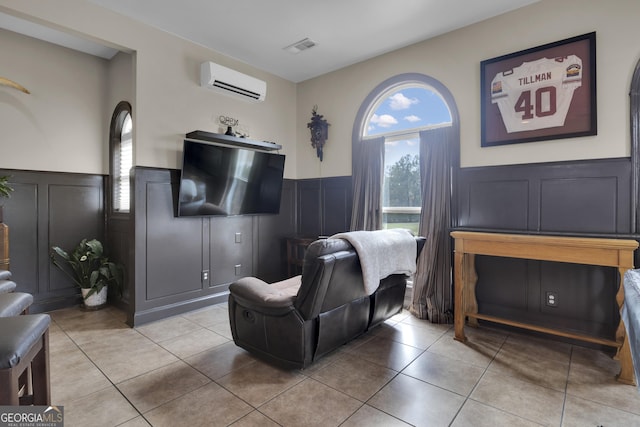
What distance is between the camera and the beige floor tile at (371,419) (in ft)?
5.87

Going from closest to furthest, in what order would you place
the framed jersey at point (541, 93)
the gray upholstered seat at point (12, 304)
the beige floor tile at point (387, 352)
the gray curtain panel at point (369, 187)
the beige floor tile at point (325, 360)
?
the gray upholstered seat at point (12, 304) → the beige floor tile at point (325, 360) → the beige floor tile at point (387, 352) → the framed jersey at point (541, 93) → the gray curtain panel at point (369, 187)

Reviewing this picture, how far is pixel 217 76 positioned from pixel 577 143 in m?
3.63

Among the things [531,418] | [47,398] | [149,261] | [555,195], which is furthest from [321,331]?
[555,195]

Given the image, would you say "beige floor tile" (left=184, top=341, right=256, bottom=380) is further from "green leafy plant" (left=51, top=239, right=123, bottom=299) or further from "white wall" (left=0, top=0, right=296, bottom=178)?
"white wall" (left=0, top=0, right=296, bottom=178)

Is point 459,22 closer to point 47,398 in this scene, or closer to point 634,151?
point 634,151

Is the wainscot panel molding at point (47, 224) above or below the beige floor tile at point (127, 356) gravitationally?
above

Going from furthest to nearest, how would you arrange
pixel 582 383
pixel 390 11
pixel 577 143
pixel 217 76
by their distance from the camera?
pixel 217 76 < pixel 390 11 < pixel 577 143 < pixel 582 383

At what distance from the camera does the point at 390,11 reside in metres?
3.08

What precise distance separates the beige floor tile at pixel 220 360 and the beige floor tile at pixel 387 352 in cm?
85

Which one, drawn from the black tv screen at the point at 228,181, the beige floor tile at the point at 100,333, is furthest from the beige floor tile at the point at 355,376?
the black tv screen at the point at 228,181

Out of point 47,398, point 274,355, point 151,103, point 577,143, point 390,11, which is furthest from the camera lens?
point 151,103

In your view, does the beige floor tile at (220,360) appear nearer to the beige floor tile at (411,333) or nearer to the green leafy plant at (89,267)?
the beige floor tile at (411,333)

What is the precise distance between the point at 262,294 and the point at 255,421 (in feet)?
2.65

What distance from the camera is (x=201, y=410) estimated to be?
75.4 inches
